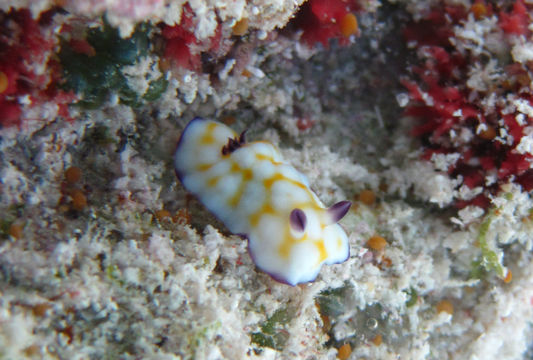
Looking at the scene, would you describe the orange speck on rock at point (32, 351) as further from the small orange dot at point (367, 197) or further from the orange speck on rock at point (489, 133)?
the orange speck on rock at point (489, 133)

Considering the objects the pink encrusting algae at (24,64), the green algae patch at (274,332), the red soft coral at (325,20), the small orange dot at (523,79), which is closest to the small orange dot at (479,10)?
the small orange dot at (523,79)

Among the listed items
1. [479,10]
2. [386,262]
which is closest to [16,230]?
[386,262]

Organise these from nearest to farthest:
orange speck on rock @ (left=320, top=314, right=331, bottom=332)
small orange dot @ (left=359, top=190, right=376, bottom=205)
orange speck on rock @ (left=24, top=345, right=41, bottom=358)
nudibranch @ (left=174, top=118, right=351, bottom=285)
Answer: orange speck on rock @ (left=24, top=345, right=41, bottom=358) → nudibranch @ (left=174, top=118, right=351, bottom=285) → orange speck on rock @ (left=320, top=314, right=331, bottom=332) → small orange dot @ (left=359, top=190, right=376, bottom=205)

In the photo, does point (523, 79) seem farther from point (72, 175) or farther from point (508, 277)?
point (72, 175)

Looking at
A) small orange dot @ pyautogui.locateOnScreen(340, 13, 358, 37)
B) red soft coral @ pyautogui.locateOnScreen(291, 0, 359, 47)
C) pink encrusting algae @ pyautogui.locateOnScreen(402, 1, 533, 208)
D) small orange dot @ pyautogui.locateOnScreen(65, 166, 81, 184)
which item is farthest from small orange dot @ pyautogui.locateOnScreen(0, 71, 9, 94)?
pink encrusting algae @ pyautogui.locateOnScreen(402, 1, 533, 208)

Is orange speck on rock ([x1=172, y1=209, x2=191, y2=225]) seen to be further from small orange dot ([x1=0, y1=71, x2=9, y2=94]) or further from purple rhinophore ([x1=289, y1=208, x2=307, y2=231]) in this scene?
small orange dot ([x1=0, y1=71, x2=9, y2=94])
